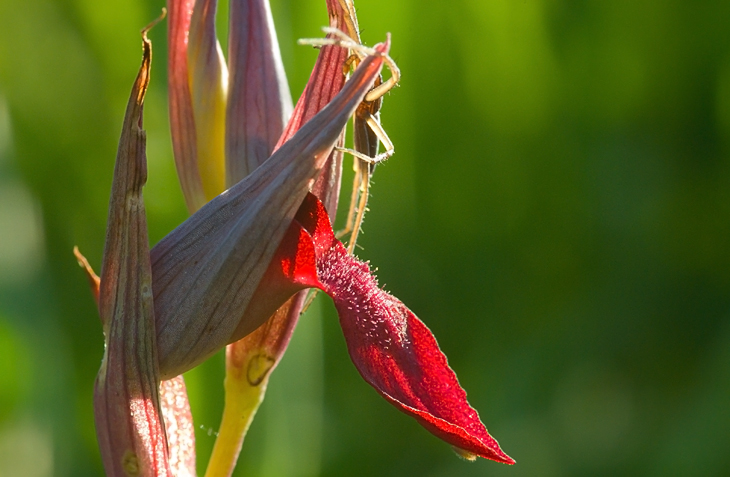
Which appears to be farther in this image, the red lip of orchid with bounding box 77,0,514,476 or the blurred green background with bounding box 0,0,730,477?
the blurred green background with bounding box 0,0,730,477

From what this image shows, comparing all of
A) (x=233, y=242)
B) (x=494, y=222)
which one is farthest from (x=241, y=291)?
(x=494, y=222)

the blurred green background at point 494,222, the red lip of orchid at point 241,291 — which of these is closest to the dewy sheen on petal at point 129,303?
the red lip of orchid at point 241,291

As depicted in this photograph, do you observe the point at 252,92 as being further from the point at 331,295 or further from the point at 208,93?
the point at 331,295

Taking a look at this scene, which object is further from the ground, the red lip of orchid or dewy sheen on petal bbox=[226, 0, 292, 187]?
dewy sheen on petal bbox=[226, 0, 292, 187]

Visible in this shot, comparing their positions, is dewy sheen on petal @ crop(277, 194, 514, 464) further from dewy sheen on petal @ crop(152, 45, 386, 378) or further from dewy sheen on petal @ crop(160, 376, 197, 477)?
dewy sheen on petal @ crop(160, 376, 197, 477)

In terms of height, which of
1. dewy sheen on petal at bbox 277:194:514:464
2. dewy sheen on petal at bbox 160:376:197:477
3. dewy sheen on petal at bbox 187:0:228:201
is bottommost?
dewy sheen on petal at bbox 160:376:197:477

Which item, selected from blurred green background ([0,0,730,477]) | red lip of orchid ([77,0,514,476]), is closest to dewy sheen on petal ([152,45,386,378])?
red lip of orchid ([77,0,514,476])

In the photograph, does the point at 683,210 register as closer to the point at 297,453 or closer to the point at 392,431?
the point at 392,431
